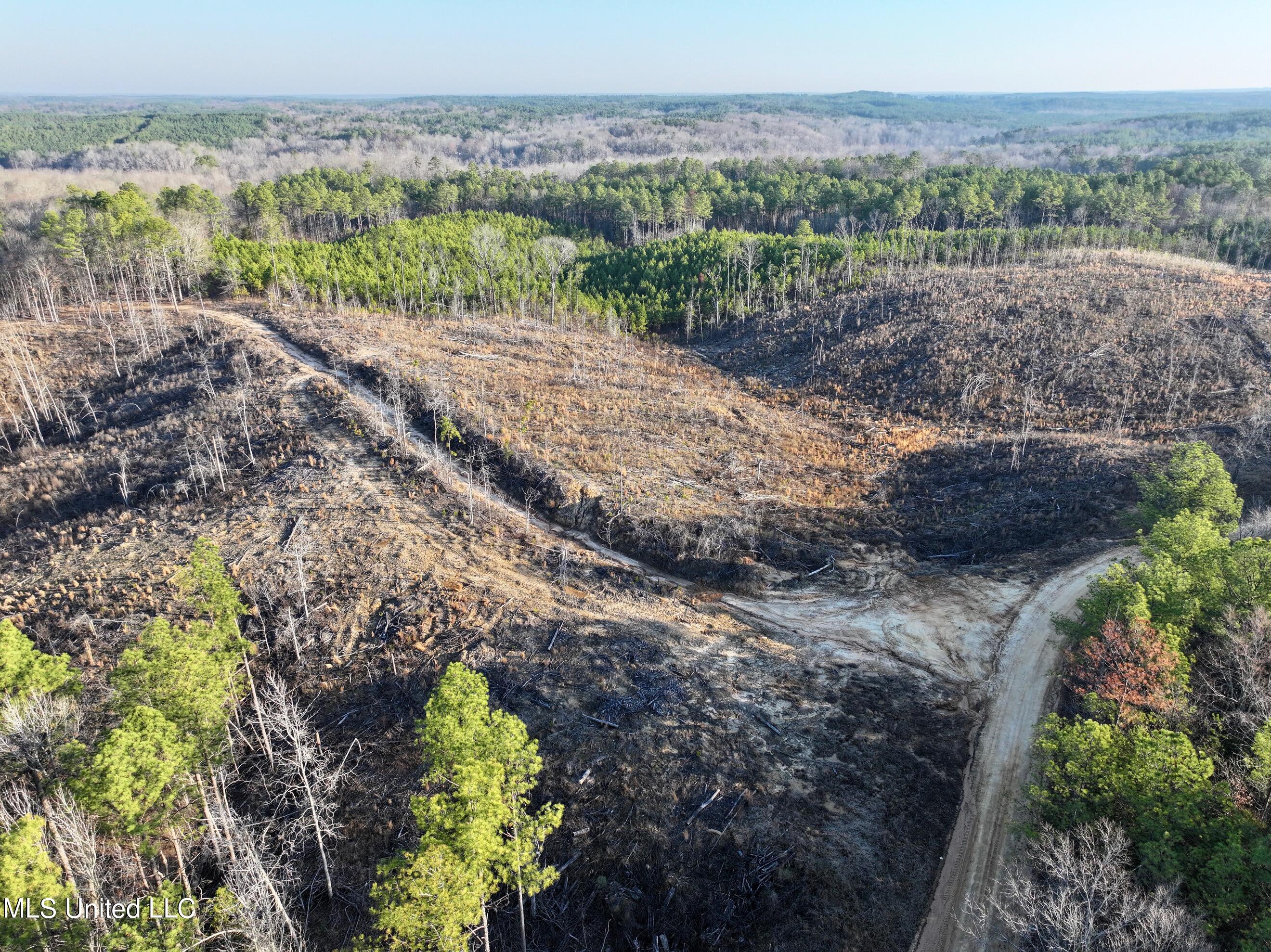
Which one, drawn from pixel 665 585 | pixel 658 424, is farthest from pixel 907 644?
pixel 658 424

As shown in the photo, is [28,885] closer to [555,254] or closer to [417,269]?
[417,269]

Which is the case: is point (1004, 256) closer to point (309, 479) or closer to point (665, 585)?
point (665, 585)

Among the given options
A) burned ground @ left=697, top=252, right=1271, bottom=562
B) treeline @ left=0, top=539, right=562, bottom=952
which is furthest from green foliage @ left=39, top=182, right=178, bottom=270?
treeline @ left=0, top=539, right=562, bottom=952

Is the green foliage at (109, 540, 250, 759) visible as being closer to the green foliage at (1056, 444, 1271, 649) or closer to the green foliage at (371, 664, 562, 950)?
the green foliage at (371, 664, 562, 950)

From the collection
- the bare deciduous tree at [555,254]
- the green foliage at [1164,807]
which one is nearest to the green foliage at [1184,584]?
the green foliage at [1164,807]

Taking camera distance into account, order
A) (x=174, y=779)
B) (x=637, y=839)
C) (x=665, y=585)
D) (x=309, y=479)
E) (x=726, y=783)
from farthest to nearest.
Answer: (x=309, y=479)
(x=665, y=585)
(x=726, y=783)
(x=637, y=839)
(x=174, y=779)

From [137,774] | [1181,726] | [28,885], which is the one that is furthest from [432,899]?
[1181,726]
